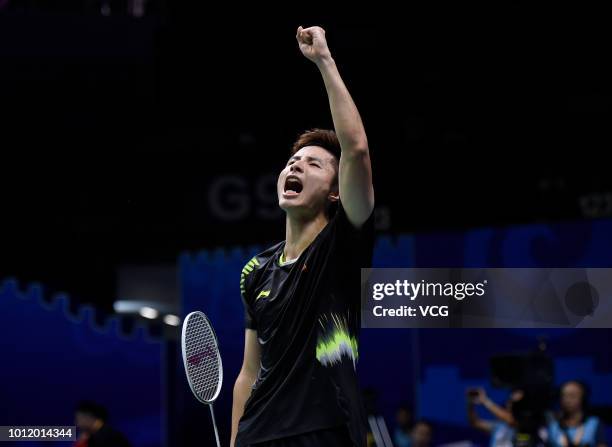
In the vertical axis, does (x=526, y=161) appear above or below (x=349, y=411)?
above

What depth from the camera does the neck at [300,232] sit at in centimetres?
264

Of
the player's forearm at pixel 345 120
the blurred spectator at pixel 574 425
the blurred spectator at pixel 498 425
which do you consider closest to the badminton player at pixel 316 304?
the player's forearm at pixel 345 120

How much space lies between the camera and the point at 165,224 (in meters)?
11.0

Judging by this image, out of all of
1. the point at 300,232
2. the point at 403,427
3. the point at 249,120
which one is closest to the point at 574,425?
the point at 403,427

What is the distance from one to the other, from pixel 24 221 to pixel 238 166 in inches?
90.7

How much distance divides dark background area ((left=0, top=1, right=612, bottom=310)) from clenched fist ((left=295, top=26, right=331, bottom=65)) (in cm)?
580

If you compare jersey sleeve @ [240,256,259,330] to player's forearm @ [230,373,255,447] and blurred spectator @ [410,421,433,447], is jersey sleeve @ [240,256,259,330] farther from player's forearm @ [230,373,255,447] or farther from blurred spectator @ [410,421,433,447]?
blurred spectator @ [410,421,433,447]

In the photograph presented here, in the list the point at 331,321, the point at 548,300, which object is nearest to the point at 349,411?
the point at 331,321

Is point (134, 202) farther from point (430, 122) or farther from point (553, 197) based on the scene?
point (553, 197)

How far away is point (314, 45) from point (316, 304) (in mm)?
633

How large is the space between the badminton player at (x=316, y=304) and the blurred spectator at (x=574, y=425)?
13.4ft

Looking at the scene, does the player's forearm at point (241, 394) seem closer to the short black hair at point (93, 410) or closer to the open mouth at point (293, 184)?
the open mouth at point (293, 184)

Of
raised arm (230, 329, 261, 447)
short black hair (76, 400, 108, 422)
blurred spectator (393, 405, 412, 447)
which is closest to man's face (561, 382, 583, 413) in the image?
blurred spectator (393, 405, 412, 447)

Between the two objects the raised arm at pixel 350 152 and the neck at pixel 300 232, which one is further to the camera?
the neck at pixel 300 232
